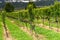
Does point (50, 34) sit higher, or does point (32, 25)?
point (50, 34)

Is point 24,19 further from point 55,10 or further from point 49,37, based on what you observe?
point 49,37

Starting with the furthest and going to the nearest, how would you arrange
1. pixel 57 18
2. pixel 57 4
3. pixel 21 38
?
1. pixel 57 18
2. pixel 57 4
3. pixel 21 38

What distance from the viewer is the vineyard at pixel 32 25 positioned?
16.1 metres

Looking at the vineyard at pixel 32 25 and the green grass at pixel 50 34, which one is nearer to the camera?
the green grass at pixel 50 34

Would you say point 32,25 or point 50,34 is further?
point 32,25

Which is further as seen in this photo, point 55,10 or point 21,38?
point 55,10

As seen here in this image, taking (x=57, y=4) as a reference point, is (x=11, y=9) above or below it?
below

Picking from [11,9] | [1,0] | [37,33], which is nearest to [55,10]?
[37,33]

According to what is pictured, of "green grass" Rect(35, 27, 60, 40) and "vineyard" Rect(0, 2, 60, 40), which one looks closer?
"green grass" Rect(35, 27, 60, 40)

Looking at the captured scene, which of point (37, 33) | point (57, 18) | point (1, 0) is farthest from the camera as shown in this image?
point (1, 0)

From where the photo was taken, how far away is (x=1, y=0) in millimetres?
42375

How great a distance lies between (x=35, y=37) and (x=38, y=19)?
10320 mm

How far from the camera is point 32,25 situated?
1956 cm

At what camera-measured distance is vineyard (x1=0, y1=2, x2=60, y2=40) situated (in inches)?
636
